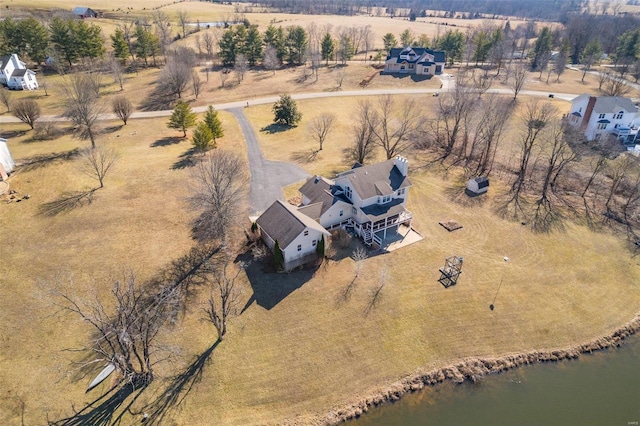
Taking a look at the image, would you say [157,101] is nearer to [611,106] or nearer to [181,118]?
[181,118]

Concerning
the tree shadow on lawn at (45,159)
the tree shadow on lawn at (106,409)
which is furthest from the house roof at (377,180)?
the tree shadow on lawn at (45,159)

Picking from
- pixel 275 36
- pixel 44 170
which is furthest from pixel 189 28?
pixel 44 170

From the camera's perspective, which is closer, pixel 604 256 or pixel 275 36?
pixel 604 256

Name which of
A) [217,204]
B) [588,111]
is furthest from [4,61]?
[588,111]

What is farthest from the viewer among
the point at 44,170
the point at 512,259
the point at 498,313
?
the point at 44,170

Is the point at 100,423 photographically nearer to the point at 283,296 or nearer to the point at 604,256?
the point at 283,296
